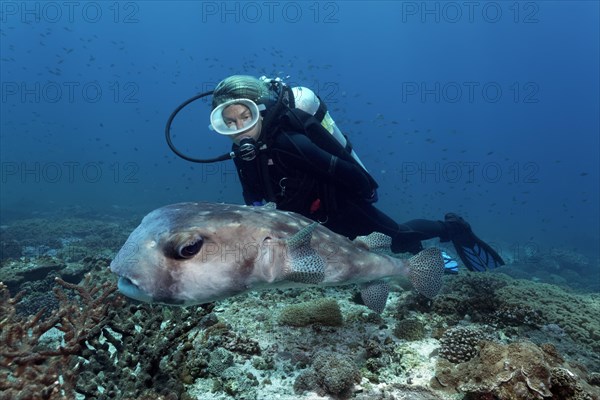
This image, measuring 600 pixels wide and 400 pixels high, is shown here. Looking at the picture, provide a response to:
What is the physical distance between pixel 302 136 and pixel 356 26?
153976 millimetres

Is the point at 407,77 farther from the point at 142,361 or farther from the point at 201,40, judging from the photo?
the point at 142,361

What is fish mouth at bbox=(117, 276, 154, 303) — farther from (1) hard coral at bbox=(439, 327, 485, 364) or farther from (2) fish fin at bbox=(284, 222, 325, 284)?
(1) hard coral at bbox=(439, 327, 485, 364)

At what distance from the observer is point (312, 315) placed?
15.9 ft

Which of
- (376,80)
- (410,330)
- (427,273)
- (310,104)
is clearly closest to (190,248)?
(427,273)

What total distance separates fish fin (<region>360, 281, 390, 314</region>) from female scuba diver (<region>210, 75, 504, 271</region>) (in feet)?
7.38

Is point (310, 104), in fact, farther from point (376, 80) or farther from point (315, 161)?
point (376, 80)

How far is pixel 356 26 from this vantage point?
142375 mm

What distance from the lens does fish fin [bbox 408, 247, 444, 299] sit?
168 inches

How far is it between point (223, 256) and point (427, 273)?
2609 millimetres

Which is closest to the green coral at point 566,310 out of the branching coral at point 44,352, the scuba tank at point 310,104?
the scuba tank at point 310,104

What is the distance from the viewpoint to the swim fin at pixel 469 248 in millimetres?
9555

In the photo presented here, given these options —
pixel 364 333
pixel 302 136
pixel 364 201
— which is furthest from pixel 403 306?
pixel 302 136

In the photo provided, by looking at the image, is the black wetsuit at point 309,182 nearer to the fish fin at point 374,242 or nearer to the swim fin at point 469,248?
the fish fin at point 374,242

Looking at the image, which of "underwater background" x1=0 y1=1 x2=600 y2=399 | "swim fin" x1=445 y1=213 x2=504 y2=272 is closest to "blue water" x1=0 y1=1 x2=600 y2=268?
"underwater background" x1=0 y1=1 x2=600 y2=399
